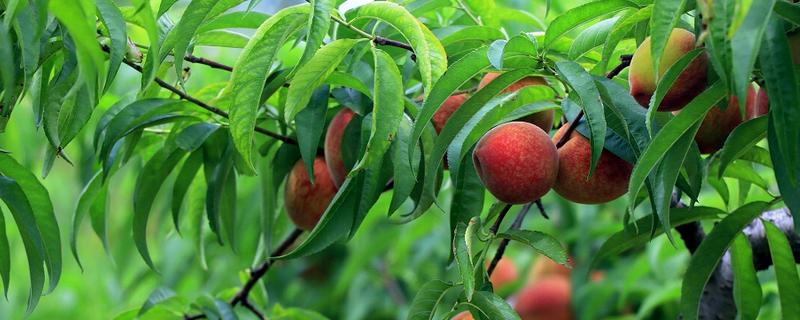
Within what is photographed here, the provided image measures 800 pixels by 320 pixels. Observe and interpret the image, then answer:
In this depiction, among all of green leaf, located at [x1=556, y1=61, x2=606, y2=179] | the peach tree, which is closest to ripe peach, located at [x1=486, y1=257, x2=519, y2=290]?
the peach tree

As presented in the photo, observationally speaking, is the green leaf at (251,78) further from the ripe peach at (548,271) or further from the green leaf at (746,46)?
the ripe peach at (548,271)

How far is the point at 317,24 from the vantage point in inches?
29.1

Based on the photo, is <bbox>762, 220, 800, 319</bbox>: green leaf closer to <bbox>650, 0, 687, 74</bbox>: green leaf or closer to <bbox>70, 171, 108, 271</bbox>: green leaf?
<bbox>650, 0, 687, 74</bbox>: green leaf

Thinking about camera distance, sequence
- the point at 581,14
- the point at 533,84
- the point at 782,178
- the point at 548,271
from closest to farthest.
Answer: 1. the point at 782,178
2. the point at 581,14
3. the point at 533,84
4. the point at 548,271

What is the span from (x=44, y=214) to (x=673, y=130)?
46 centimetres

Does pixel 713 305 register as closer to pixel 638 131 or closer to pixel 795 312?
pixel 795 312

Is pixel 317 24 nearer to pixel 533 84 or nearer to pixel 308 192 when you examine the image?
Answer: pixel 533 84

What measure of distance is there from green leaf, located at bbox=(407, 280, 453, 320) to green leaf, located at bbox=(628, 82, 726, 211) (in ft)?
0.62

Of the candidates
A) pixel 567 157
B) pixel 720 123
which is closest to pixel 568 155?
pixel 567 157

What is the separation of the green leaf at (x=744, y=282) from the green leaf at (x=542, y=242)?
0.22 meters

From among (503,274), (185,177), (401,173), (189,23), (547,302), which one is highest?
(189,23)

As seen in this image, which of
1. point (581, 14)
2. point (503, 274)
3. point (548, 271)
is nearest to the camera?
point (581, 14)

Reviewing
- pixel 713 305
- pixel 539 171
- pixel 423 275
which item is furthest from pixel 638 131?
pixel 423 275

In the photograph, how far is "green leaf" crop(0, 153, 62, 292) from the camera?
0.85 meters
